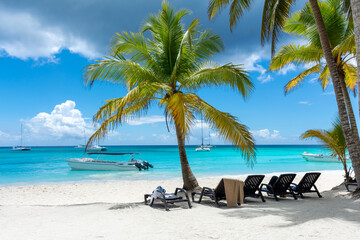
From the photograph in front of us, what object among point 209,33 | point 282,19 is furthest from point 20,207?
point 282,19

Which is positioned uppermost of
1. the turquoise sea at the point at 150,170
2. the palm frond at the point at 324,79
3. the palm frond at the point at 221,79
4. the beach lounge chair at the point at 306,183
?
the palm frond at the point at 324,79

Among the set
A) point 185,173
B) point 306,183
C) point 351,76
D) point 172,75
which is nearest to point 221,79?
point 172,75

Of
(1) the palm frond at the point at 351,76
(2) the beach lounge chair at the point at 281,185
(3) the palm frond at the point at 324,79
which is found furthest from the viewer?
(3) the palm frond at the point at 324,79

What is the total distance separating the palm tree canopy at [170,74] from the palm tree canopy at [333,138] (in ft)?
14.0

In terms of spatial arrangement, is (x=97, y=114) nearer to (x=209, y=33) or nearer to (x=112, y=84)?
(x=112, y=84)

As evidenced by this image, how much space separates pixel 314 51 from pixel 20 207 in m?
11.4

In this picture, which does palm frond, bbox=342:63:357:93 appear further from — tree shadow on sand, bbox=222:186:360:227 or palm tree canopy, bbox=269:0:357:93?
tree shadow on sand, bbox=222:186:360:227

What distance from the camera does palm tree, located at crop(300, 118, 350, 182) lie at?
1163cm

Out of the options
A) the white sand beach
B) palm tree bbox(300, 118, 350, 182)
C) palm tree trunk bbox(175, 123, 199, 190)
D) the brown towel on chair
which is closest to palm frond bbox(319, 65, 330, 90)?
palm tree bbox(300, 118, 350, 182)

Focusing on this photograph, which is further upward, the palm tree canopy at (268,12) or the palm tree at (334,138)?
the palm tree canopy at (268,12)

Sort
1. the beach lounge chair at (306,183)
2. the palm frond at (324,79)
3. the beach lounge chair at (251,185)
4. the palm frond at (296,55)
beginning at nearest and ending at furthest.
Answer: the beach lounge chair at (251,185) < the beach lounge chair at (306,183) < the palm frond at (296,55) < the palm frond at (324,79)

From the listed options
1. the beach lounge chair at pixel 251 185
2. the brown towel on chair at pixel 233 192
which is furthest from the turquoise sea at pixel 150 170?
the brown towel on chair at pixel 233 192

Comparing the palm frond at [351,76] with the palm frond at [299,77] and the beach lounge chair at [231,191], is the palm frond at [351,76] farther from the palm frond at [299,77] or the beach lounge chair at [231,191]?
the beach lounge chair at [231,191]

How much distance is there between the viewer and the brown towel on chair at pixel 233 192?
24.6ft
